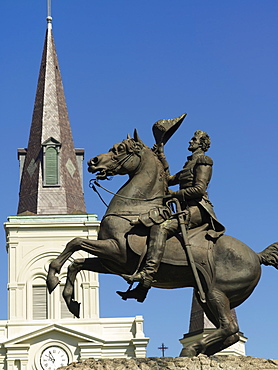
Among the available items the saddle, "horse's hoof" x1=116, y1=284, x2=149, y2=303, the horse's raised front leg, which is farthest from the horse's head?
"horse's hoof" x1=116, y1=284, x2=149, y2=303

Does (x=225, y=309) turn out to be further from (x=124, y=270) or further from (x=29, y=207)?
(x=29, y=207)

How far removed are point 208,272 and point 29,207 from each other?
60462 millimetres

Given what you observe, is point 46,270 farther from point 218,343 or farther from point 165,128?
point 218,343

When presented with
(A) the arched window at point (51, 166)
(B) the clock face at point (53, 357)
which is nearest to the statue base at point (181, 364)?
(B) the clock face at point (53, 357)

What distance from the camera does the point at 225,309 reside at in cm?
1451

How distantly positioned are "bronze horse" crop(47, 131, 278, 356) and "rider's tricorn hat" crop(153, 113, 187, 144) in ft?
2.55

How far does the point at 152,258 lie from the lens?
14.3 m

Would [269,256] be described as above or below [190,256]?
above

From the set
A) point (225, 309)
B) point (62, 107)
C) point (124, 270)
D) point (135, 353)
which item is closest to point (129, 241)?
point (124, 270)

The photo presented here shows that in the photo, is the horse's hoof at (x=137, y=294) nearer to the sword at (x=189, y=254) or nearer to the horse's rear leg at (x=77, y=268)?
the horse's rear leg at (x=77, y=268)

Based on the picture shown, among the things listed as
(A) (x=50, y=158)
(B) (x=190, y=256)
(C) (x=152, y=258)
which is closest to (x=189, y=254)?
(B) (x=190, y=256)

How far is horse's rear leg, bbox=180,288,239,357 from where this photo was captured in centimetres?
1438

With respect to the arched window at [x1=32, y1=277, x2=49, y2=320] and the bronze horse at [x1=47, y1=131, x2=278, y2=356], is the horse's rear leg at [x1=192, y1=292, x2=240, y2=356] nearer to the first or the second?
the bronze horse at [x1=47, y1=131, x2=278, y2=356]

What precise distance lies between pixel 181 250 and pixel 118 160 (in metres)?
1.48
